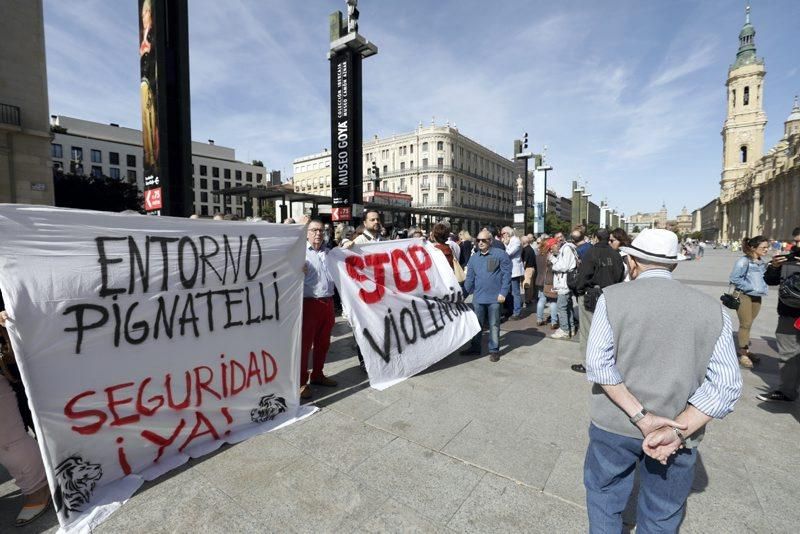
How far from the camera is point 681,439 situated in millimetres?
1591

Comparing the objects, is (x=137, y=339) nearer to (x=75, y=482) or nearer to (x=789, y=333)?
(x=75, y=482)

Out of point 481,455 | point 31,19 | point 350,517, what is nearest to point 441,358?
point 481,455

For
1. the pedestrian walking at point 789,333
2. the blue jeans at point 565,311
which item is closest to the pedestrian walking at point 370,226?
the blue jeans at point 565,311

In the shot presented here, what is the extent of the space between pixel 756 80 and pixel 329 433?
368ft

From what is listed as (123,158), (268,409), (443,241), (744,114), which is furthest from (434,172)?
(744,114)

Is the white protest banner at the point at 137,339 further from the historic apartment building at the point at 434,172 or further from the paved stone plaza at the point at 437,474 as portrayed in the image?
the historic apartment building at the point at 434,172

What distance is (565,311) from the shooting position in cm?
637

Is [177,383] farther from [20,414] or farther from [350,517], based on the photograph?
[350,517]

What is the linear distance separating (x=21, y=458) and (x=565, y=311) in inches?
258

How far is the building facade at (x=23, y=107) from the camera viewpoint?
1642cm

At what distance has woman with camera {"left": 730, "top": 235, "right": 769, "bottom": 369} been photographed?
5113 millimetres

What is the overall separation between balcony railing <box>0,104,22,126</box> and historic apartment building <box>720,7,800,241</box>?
78292mm

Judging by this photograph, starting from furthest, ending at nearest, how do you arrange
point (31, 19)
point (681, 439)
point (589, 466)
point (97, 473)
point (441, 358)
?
point (31, 19)
point (441, 358)
point (97, 473)
point (589, 466)
point (681, 439)

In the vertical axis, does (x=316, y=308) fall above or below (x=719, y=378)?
below
